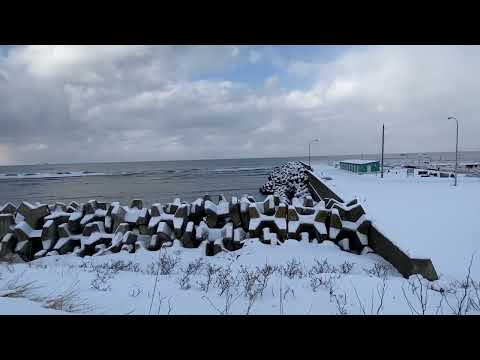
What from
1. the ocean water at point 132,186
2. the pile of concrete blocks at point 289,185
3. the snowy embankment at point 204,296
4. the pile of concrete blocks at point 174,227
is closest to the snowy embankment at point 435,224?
the pile of concrete blocks at point 174,227

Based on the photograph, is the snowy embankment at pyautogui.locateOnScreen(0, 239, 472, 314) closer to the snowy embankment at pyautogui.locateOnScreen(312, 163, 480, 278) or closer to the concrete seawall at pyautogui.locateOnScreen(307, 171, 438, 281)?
the concrete seawall at pyautogui.locateOnScreen(307, 171, 438, 281)

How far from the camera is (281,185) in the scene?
27609mm

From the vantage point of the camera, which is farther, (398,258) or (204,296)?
(398,258)

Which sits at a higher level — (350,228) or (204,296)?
(204,296)

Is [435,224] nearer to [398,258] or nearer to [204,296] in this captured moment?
[398,258]

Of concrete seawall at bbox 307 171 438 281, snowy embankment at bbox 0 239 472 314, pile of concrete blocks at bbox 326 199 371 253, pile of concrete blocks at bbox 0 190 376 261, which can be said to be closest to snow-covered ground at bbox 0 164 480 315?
snowy embankment at bbox 0 239 472 314

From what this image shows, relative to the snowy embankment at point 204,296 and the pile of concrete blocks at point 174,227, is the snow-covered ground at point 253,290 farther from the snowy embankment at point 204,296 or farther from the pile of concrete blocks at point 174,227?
the pile of concrete blocks at point 174,227

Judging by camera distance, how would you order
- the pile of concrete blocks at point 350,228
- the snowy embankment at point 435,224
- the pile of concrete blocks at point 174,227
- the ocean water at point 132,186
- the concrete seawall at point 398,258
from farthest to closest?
the ocean water at point 132,186
the pile of concrete blocks at point 174,227
the pile of concrete blocks at point 350,228
the snowy embankment at point 435,224
the concrete seawall at point 398,258

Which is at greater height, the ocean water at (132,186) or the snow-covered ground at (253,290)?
the snow-covered ground at (253,290)

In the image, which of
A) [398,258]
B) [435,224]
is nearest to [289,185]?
[435,224]
